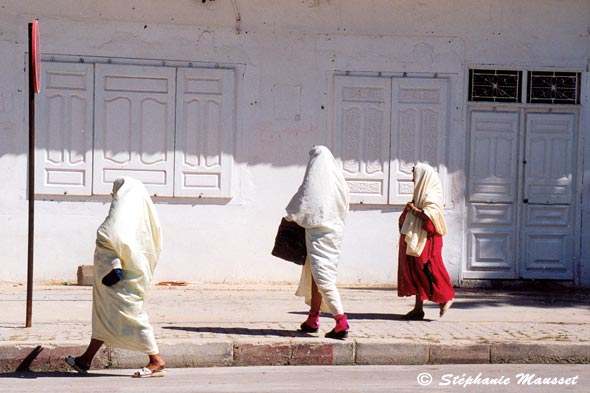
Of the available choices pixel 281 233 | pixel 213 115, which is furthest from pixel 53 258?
pixel 281 233

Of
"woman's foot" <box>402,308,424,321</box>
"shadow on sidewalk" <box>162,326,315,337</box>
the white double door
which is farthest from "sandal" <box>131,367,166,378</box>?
the white double door

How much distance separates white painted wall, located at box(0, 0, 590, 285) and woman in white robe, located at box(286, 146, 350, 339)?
4004mm

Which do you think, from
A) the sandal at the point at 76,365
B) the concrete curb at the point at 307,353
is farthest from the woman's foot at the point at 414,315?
the sandal at the point at 76,365

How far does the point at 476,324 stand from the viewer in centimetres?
972

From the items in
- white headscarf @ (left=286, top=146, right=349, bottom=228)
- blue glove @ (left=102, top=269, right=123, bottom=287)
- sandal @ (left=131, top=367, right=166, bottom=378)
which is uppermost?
white headscarf @ (left=286, top=146, right=349, bottom=228)

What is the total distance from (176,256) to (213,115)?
5.72 ft

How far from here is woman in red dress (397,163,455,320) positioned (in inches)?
384

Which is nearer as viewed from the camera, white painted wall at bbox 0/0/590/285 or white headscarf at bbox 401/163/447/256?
white headscarf at bbox 401/163/447/256

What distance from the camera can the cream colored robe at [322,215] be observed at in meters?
8.50

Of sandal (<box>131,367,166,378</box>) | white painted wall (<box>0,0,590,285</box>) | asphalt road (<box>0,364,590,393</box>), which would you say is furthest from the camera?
white painted wall (<box>0,0,590,285</box>)

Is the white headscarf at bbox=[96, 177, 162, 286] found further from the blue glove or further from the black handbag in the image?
the black handbag

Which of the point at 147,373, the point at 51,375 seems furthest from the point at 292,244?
the point at 51,375

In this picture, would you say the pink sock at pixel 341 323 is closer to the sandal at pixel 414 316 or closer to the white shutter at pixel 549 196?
the sandal at pixel 414 316

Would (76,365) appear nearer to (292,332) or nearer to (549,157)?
(292,332)
